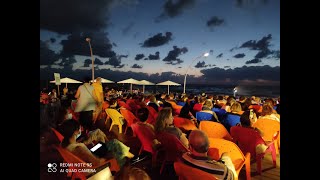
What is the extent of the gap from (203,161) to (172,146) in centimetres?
136

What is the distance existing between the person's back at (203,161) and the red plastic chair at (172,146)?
41.3 inches

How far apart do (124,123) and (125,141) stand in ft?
3.56

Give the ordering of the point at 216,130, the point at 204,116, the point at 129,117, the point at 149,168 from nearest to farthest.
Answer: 1. the point at 216,130
2. the point at 149,168
3. the point at 204,116
4. the point at 129,117

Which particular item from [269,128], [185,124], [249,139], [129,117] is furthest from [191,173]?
[129,117]

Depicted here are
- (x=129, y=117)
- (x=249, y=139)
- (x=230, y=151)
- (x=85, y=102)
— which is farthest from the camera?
(x=129, y=117)

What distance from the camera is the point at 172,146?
377cm

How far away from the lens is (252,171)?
420cm

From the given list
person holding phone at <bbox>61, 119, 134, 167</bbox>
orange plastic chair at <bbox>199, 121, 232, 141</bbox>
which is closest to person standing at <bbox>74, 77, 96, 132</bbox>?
person holding phone at <bbox>61, 119, 134, 167</bbox>

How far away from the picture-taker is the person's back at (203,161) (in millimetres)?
2367

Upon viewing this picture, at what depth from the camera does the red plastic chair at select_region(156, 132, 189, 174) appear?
144 inches

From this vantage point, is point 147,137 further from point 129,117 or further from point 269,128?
point 269,128

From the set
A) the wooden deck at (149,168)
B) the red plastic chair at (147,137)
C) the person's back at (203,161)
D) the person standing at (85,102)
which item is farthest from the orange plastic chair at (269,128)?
the person standing at (85,102)
